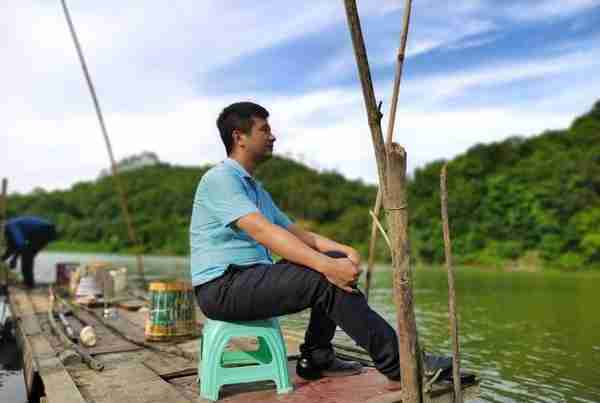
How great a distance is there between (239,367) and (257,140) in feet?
3.94

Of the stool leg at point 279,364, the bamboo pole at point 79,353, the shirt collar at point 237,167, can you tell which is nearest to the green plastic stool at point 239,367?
the stool leg at point 279,364

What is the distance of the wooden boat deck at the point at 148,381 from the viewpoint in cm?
267

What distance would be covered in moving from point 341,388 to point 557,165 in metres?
38.7

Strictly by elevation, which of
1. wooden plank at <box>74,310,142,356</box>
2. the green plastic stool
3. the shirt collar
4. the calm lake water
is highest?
the shirt collar

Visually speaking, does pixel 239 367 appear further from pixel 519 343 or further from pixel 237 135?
pixel 519 343

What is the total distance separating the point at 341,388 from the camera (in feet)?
9.05

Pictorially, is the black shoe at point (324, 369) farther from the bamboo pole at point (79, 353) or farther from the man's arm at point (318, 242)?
the bamboo pole at point (79, 353)

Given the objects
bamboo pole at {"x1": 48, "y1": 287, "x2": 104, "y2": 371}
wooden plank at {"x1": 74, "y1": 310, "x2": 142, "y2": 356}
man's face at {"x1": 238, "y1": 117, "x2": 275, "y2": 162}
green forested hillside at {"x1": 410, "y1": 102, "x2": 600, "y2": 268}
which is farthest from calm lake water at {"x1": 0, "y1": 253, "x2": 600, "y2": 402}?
green forested hillside at {"x1": 410, "y1": 102, "x2": 600, "y2": 268}

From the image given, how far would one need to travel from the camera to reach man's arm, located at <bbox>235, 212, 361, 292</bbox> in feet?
7.84

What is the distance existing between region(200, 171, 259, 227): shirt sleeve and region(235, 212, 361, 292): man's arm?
4 centimetres

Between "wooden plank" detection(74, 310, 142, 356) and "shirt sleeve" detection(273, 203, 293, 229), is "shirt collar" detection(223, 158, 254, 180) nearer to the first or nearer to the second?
"shirt sleeve" detection(273, 203, 293, 229)

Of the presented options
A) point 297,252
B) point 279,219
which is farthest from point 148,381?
point 297,252

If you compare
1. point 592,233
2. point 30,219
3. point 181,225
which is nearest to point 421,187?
point 592,233

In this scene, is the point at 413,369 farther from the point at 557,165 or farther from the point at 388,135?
the point at 557,165
